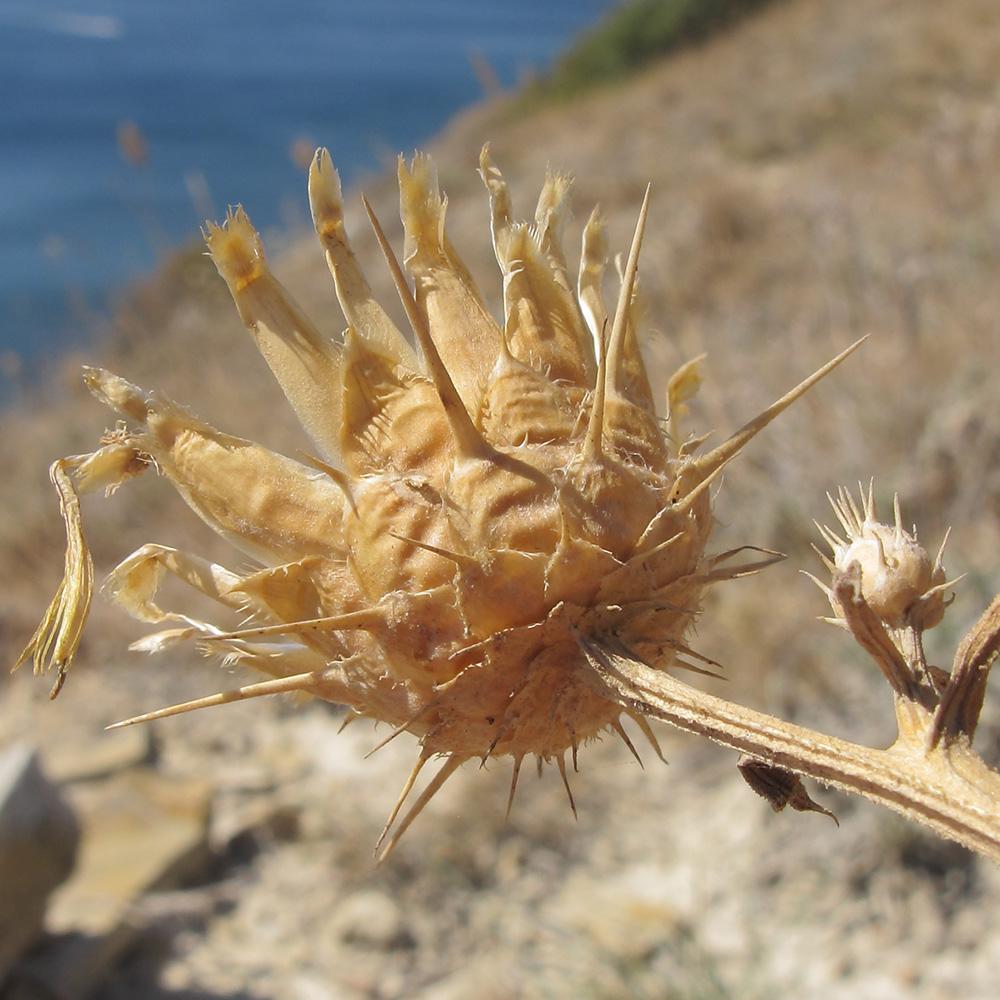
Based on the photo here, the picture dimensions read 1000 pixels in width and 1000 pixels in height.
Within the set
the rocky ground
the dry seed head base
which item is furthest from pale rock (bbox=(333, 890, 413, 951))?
the dry seed head base

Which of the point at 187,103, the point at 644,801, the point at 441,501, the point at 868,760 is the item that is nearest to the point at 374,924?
the point at 644,801

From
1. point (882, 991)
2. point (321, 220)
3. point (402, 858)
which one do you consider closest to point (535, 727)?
point (321, 220)

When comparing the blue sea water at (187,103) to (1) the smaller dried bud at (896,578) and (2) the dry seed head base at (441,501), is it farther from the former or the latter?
(1) the smaller dried bud at (896,578)

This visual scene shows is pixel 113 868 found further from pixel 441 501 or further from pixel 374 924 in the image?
pixel 441 501

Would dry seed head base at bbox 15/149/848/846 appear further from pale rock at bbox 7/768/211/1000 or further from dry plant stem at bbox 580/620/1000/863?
pale rock at bbox 7/768/211/1000

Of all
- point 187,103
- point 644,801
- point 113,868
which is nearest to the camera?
point 644,801

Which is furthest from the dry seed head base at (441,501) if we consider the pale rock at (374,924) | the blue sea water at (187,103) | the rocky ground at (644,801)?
the blue sea water at (187,103)
